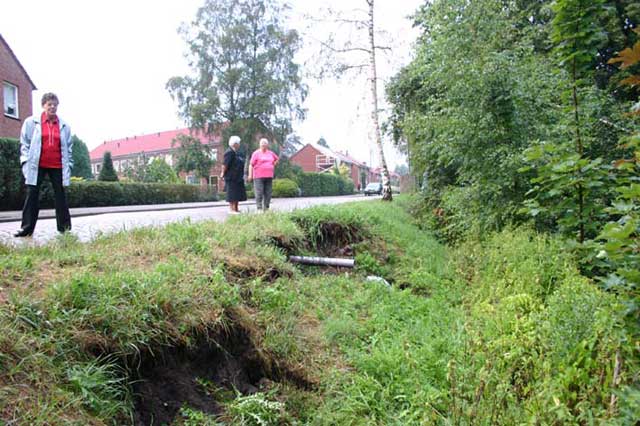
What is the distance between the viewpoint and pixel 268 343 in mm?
3580

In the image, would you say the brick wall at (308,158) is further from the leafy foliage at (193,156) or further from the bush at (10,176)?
the bush at (10,176)

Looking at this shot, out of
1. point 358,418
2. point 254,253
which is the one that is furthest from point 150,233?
point 358,418

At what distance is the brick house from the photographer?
67.7 ft

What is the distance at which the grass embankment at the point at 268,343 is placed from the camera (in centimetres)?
233

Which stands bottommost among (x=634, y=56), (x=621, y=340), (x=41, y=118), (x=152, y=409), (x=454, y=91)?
(x=152, y=409)

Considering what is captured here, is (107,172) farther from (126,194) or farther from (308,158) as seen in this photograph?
(308,158)

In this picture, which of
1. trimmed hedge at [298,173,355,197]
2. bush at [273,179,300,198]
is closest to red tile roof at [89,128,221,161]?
trimmed hedge at [298,173,355,197]

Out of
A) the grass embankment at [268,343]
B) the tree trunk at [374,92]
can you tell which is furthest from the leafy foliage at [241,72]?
the grass embankment at [268,343]

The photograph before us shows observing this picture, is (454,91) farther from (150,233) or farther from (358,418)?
(358,418)

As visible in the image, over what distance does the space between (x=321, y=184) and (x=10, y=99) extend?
2864 cm

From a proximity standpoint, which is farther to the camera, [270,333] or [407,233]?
[407,233]

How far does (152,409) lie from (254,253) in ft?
7.59

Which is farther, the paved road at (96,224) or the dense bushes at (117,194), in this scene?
the dense bushes at (117,194)

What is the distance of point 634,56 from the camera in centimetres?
188
